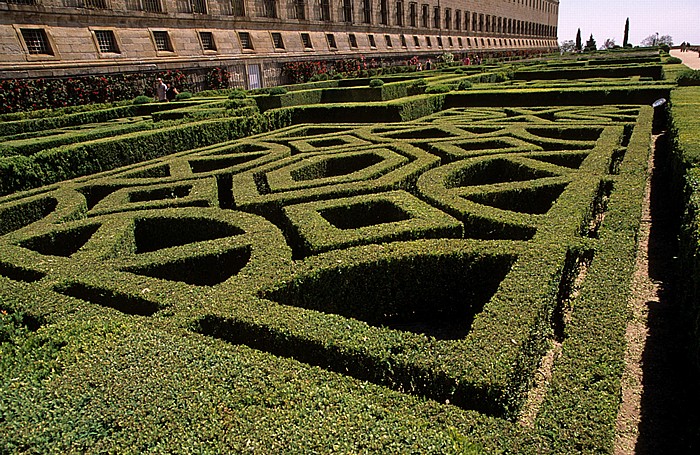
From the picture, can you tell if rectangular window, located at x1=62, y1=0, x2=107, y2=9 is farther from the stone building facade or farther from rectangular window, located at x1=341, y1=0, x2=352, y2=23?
rectangular window, located at x1=341, y1=0, x2=352, y2=23

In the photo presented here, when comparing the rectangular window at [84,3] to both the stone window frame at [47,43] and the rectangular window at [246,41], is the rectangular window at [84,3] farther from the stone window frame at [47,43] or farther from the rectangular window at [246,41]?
the rectangular window at [246,41]

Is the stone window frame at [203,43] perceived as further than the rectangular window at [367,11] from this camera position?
No

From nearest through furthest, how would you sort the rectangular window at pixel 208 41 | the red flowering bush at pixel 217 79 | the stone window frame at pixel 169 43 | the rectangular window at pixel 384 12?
1. the stone window frame at pixel 169 43
2. the red flowering bush at pixel 217 79
3. the rectangular window at pixel 208 41
4. the rectangular window at pixel 384 12

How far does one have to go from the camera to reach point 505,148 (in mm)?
9125

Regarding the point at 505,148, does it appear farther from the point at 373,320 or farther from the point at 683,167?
the point at 373,320

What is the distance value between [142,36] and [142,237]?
74.0 feet

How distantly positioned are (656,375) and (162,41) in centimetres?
2828

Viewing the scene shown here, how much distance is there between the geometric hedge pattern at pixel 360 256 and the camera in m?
3.26

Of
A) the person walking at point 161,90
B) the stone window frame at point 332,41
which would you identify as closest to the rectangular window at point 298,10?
the stone window frame at point 332,41

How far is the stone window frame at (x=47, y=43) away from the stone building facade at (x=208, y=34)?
0.13 feet

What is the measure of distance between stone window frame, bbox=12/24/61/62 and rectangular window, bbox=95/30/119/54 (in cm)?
223

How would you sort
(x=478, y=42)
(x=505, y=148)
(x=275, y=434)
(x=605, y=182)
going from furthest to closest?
(x=478, y=42), (x=505, y=148), (x=605, y=182), (x=275, y=434)

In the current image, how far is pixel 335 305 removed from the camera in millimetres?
4469

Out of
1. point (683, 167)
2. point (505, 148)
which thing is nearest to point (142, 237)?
point (505, 148)
